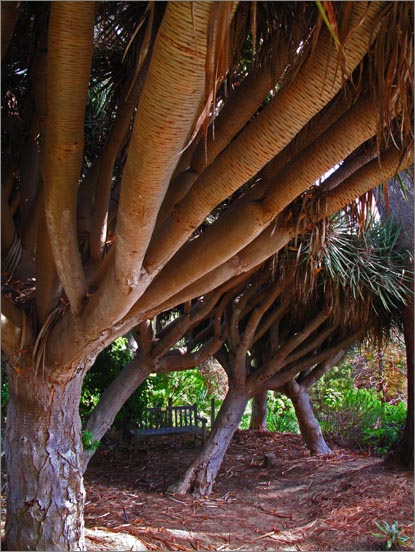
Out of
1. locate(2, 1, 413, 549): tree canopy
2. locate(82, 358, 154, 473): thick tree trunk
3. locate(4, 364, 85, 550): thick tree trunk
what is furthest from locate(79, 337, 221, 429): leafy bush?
locate(4, 364, 85, 550): thick tree trunk

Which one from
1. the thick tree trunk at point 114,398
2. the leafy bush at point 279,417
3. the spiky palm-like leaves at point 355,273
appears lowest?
the leafy bush at point 279,417

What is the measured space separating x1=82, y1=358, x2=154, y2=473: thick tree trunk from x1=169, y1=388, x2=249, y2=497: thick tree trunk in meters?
1.32

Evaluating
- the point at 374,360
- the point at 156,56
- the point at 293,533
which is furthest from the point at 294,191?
the point at 374,360

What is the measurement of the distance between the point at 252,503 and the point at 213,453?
0.75 m

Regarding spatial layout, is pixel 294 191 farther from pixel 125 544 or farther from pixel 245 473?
pixel 245 473

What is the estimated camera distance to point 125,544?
4.04 meters

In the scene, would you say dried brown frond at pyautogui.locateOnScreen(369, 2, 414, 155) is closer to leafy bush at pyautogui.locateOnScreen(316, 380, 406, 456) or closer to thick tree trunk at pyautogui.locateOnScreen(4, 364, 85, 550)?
thick tree trunk at pyautogui.locateOnScreen(4, 364, 85, 550)

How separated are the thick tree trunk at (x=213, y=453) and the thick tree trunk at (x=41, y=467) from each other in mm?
2625

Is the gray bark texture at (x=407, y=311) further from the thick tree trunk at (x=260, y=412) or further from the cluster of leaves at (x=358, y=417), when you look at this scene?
the thick tree trunk at (x=260, y=412)

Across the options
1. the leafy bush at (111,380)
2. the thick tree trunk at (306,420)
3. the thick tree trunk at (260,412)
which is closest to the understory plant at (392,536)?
the thick tree trunk at (306,420)

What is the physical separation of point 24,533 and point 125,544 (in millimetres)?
885

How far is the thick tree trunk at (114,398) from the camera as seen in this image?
201 inches

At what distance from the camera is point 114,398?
5410mm

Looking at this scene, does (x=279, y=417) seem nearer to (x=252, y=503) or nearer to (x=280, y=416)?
(x=280, y=416)
